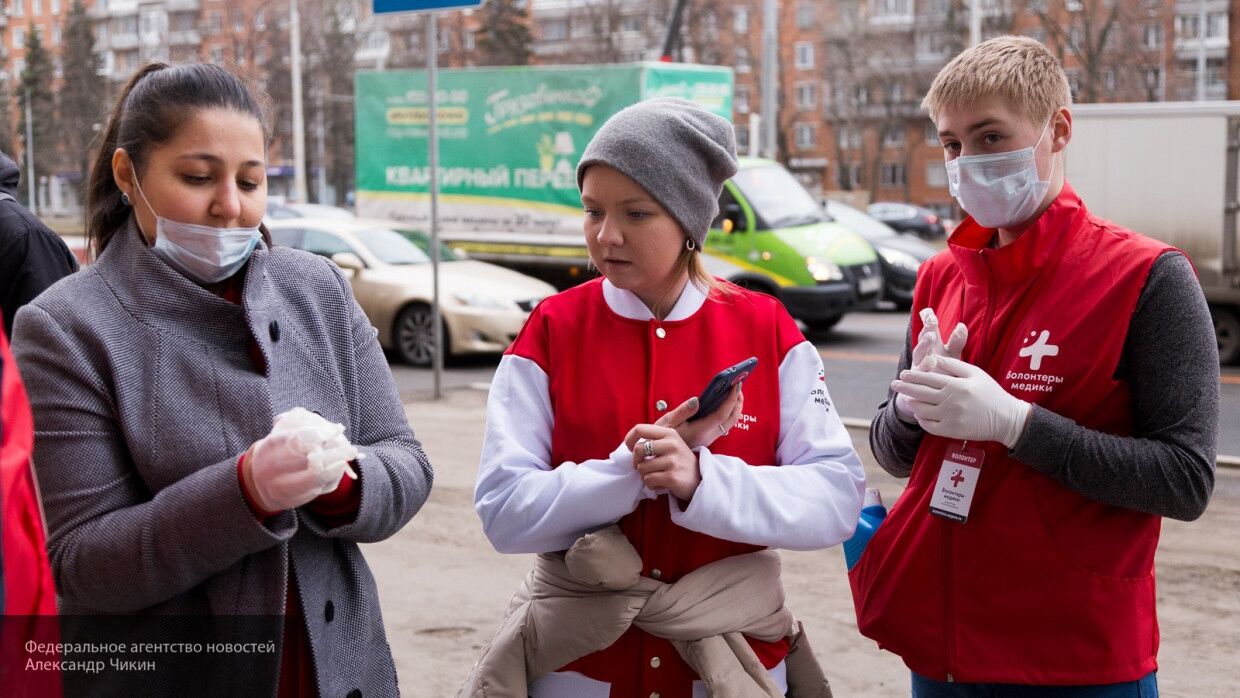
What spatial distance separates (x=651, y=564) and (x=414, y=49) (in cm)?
6562

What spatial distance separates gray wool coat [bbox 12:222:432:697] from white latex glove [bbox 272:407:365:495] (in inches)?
5.5

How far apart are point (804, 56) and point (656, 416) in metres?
78.4

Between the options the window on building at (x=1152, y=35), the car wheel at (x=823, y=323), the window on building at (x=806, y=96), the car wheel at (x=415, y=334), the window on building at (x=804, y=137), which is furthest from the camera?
the window on building at (x=804, y=137)

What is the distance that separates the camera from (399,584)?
585 cm

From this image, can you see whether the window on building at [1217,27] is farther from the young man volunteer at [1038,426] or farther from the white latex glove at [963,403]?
the white latex glove at [963,403]

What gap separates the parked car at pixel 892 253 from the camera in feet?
59.6

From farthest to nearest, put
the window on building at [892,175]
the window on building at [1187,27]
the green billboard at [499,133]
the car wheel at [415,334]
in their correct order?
1. the window on building at [892,175]
2. the window on building at [1187,27]
3. the green billboard at [499,133]
4. the car wheel at [415,334]

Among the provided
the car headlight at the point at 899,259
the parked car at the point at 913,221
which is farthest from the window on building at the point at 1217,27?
the car headlight at the point at 899,259

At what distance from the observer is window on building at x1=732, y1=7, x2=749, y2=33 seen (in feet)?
204

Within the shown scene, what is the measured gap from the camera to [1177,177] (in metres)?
12.9

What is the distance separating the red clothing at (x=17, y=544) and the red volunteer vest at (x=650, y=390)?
110 cm

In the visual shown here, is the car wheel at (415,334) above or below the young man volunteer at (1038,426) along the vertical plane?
below

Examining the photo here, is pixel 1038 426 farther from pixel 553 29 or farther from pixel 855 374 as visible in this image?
pixel 553 29

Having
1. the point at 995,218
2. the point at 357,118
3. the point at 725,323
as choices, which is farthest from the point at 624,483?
the point at 357,118
